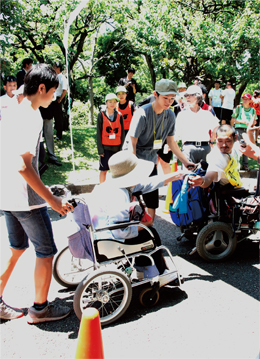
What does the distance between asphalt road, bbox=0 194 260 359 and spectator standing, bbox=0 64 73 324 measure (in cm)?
22

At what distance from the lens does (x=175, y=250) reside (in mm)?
3953

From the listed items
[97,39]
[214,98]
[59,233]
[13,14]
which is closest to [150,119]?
[59,233]

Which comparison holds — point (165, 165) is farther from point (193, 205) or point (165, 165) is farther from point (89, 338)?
point (89, 338)

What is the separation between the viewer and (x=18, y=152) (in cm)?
223

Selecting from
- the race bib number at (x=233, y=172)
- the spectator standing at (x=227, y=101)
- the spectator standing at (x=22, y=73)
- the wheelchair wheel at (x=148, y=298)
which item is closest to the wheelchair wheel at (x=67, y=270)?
the wheelchair wheel at (x=148, y=298)

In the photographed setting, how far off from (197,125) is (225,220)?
1.67 metres

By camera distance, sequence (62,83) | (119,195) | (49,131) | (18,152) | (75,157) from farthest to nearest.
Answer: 1. (75,157)
2. (62,83)
3. (49,131)
4. (119,195)
5. (18,152)

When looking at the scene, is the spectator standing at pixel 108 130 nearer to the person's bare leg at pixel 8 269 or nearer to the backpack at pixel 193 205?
the backpack at pixel 193 205

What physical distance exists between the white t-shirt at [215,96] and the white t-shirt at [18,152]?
10.4 m

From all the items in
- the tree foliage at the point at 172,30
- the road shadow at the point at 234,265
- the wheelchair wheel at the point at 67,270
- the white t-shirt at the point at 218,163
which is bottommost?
the road shadow at the point at 234,265

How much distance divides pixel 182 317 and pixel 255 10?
10.9 metres

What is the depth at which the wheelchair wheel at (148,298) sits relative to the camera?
9.18 feet

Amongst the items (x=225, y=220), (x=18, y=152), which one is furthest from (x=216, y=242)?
(x=18, y=152)

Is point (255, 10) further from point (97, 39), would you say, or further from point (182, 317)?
point (182, 317)
